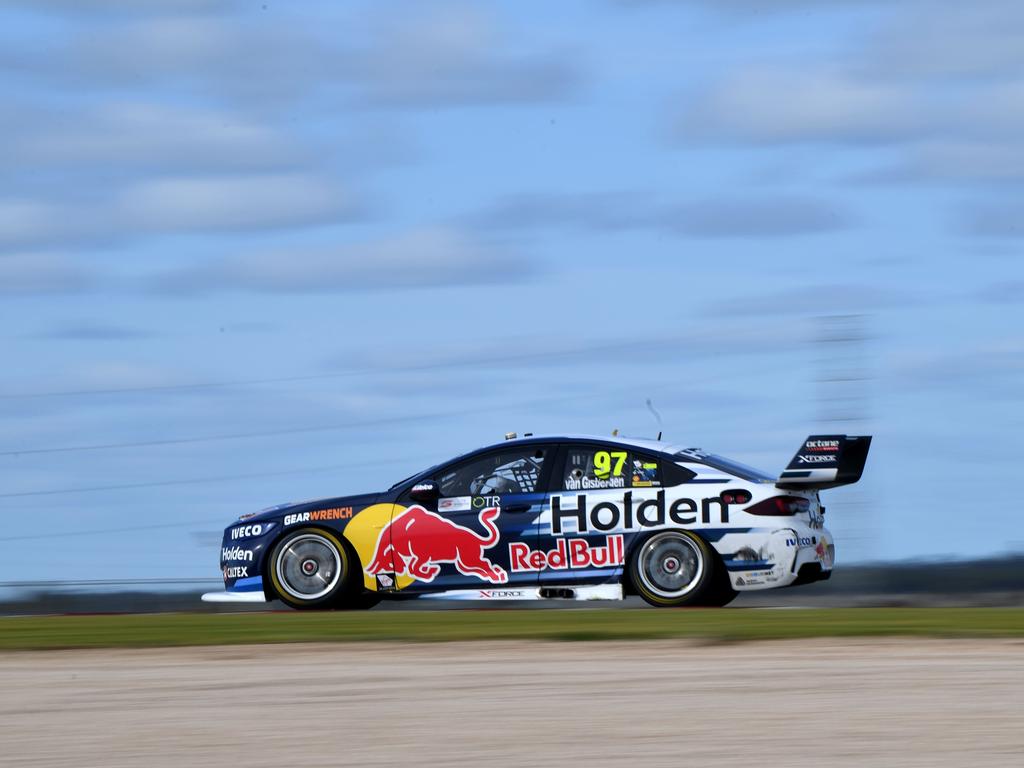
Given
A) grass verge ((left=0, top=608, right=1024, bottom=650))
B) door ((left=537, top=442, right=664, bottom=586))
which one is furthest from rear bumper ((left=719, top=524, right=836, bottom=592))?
grass verge ((left=0, top=608, right=1024, bottom=650))

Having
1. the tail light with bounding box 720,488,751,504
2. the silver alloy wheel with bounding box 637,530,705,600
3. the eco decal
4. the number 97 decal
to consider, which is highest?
the number 97 decal

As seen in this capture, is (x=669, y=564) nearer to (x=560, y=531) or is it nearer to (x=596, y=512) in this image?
(x=596, y=512)

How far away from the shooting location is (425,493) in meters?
13.3

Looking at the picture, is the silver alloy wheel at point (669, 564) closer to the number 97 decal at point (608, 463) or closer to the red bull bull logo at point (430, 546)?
the number 97 decal at point (608, 463)

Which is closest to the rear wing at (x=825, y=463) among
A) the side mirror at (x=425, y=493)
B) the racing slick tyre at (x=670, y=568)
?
the racing slick tyre at (x=670, y=568)

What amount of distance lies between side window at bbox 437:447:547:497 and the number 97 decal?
1.41ft

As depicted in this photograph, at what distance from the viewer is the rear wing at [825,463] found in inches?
504

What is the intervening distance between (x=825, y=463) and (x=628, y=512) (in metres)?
1.51

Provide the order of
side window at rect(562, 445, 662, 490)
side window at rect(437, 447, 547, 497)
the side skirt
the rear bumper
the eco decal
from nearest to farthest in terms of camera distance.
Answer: the rear bumper < the side skirt < side window at rect(562, 445, 662, 490) < side window at rect(437, 447, 547, 497) < the eco decal

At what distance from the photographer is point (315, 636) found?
990 cm

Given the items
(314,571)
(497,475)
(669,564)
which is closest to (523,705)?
(669,564)

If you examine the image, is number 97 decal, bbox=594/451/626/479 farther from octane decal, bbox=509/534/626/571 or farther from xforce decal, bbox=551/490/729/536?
octane decal, bbox=509/534/626/571

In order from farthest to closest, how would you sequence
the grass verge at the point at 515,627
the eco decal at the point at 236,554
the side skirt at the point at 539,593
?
the eco decal at the point at 236,554 → the side skirt at the point at 539,593 → the grass verge at the point at 515,627

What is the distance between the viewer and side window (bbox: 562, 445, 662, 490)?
42.7 feet
